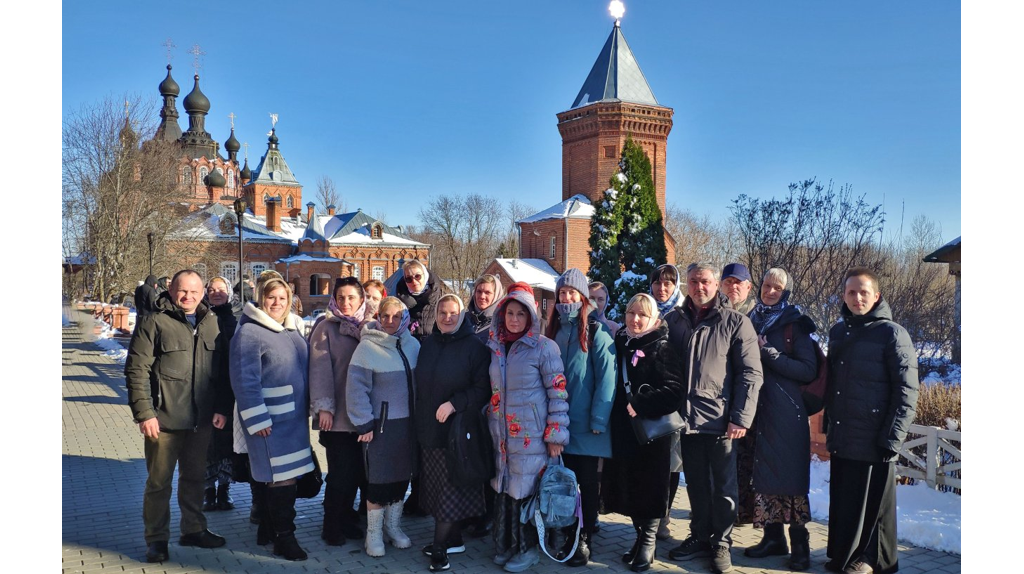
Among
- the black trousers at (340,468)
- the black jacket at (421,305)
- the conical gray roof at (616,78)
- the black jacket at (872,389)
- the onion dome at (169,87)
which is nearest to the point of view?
the black jacket at (872,389)

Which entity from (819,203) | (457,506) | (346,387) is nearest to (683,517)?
(457,506)

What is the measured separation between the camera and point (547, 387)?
4.41 meters

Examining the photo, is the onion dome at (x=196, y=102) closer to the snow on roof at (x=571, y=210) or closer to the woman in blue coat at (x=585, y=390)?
the snow on roof at (x=571, y=210)

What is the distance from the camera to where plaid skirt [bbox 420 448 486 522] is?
460cm

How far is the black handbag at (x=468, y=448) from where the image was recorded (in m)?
4.47

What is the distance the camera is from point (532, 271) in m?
36.3

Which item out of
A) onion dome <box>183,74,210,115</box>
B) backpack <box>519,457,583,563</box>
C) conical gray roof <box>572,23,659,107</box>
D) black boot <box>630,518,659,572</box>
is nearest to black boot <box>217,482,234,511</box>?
backpack <box>519,457,583,563</box>

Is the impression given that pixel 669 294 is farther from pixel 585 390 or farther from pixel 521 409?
pixel 521 409

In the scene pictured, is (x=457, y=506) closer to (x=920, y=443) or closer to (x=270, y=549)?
(x=270, y=549)

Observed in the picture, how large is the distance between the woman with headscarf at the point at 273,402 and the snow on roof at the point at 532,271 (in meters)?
29.7

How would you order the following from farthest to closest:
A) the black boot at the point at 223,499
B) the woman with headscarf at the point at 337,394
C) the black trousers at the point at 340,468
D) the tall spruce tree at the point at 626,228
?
the tall spruce tree at the point at 626,228 → the black boot at the point at 223,499 → the black trousers at the point at 340,468 → the woman with headscarf at the point at 337,394

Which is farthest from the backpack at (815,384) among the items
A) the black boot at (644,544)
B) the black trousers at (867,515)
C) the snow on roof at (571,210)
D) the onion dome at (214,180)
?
the onion dome at (214,180)

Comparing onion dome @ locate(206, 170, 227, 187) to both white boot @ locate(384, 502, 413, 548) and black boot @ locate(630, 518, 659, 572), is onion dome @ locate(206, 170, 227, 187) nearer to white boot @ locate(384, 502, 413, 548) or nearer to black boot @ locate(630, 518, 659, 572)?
white boot @ locate(384, 502, 413, 548)

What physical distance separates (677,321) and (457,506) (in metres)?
1.92
